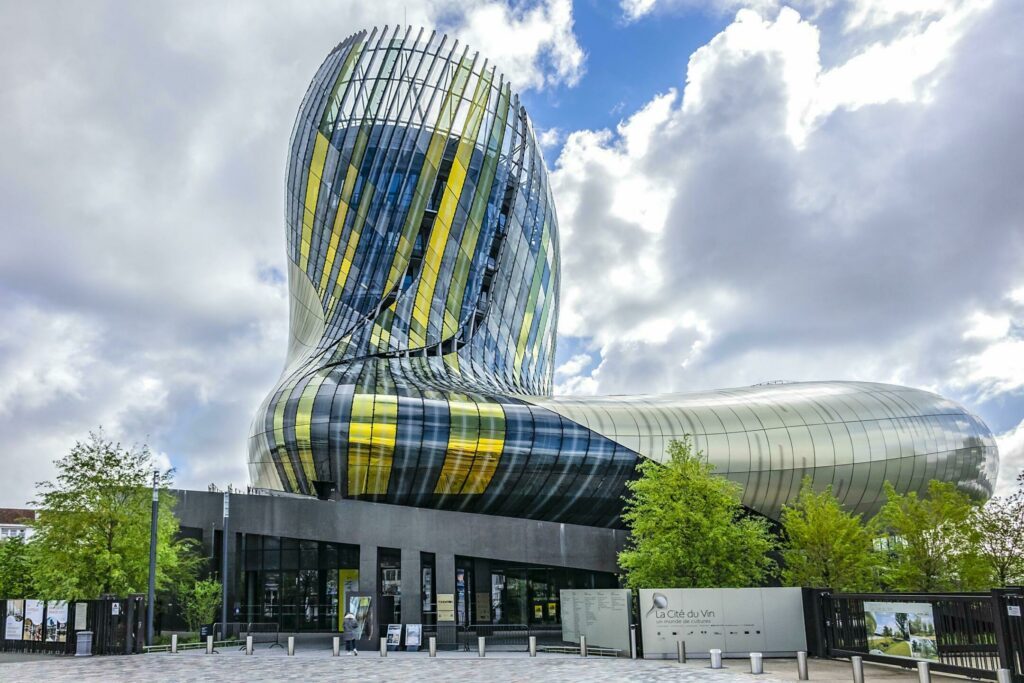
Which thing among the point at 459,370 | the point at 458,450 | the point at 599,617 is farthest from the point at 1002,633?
the point at 459,370

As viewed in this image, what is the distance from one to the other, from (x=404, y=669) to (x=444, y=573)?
11.9 metres

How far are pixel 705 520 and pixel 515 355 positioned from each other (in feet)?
112

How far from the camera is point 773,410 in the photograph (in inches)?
1740

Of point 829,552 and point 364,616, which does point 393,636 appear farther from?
point 829,552

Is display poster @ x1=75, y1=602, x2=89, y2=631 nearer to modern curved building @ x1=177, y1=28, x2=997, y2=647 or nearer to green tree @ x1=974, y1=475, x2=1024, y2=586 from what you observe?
modern curved building @ x1=177, y1=28, x2=997, y2=647

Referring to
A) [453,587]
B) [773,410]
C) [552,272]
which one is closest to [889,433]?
[773,410]

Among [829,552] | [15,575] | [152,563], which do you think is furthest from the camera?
[15,575]

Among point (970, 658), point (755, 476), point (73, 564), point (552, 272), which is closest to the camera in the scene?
point (970, 658)

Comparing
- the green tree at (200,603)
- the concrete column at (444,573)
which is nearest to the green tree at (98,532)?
the green tree at (200,603)

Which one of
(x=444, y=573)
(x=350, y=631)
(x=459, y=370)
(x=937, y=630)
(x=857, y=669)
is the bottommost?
(x=350, y=631)

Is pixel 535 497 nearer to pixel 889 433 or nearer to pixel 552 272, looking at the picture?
pixel 889 433

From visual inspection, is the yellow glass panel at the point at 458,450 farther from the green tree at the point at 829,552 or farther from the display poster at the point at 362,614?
the green tree at the point at 829,552

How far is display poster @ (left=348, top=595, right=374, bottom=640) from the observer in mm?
31594

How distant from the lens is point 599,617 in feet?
92.5
